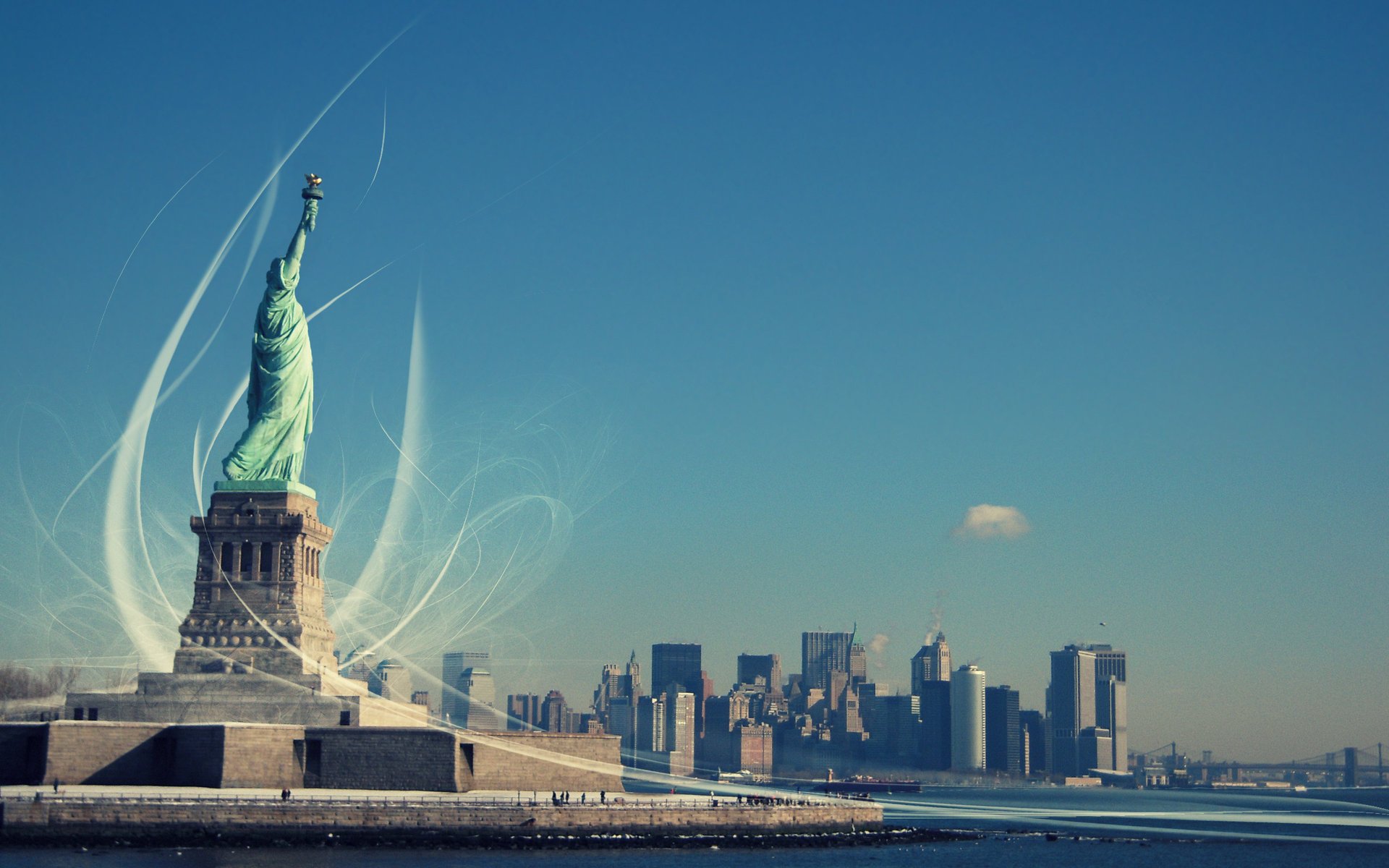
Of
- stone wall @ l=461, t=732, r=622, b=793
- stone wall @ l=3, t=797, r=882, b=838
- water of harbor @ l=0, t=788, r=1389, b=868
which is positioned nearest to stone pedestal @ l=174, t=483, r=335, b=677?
stone wall @ l=461, t=732, r=622, b=793

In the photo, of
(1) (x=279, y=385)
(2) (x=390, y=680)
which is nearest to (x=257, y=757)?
(1) (x=279, y=385)

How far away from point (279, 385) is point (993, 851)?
44016mm

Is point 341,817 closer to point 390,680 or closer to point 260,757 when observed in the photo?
point 260,757

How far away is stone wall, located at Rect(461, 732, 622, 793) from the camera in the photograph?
275ft

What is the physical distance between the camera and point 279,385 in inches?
3622

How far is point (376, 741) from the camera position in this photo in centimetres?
8081

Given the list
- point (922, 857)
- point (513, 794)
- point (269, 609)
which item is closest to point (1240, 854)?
point (922, 857)

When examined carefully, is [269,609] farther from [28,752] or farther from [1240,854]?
[1240,854]

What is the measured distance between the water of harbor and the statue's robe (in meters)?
25.0

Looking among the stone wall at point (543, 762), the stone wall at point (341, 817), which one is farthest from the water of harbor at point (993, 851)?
the stone wall at point (543, 762)

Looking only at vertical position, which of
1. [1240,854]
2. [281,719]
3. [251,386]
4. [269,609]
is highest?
[251,386]

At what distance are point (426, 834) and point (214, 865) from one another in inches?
430

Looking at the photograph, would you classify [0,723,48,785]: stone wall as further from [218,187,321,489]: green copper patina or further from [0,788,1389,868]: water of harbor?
[218,187,321,489]: green copper patina

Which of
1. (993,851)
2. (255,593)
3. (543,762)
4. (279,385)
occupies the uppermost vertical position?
(279,385)
